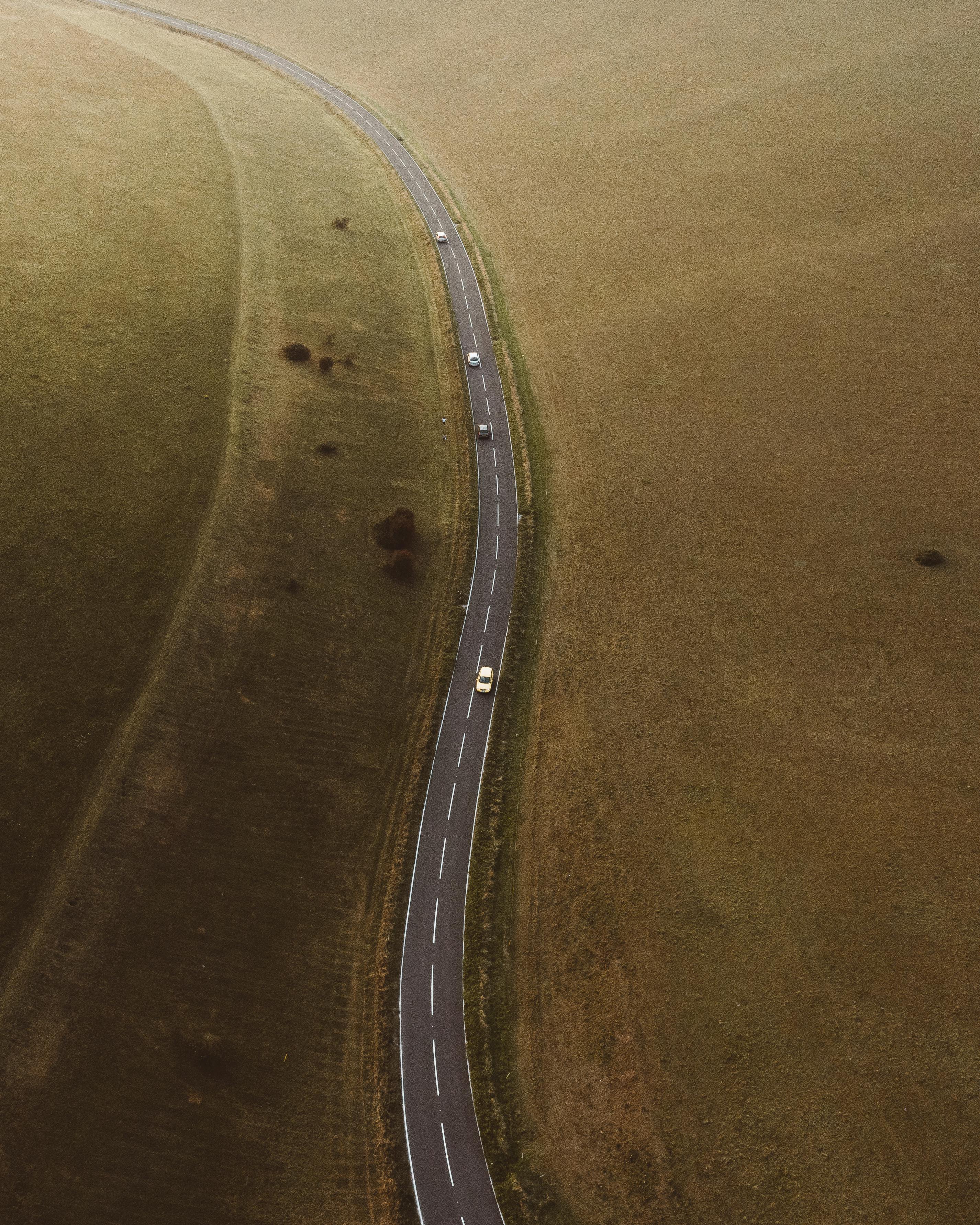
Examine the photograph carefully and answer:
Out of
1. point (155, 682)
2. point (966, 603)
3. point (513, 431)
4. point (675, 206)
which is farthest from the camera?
point (675, 206)

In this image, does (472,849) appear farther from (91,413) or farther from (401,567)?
(91,413)

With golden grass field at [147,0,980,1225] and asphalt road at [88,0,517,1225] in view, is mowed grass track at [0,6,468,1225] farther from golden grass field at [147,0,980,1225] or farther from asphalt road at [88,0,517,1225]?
golden grass field at [147,0,980,1225]

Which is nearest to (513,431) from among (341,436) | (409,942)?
(341,436)

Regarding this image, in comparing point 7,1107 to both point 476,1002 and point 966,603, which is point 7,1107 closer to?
point 476,1002

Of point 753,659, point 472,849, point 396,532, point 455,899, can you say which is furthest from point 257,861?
point 753,659

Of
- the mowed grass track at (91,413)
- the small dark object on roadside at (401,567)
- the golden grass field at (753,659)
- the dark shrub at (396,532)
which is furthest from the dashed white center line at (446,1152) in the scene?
the dark shrub at (396,532)
